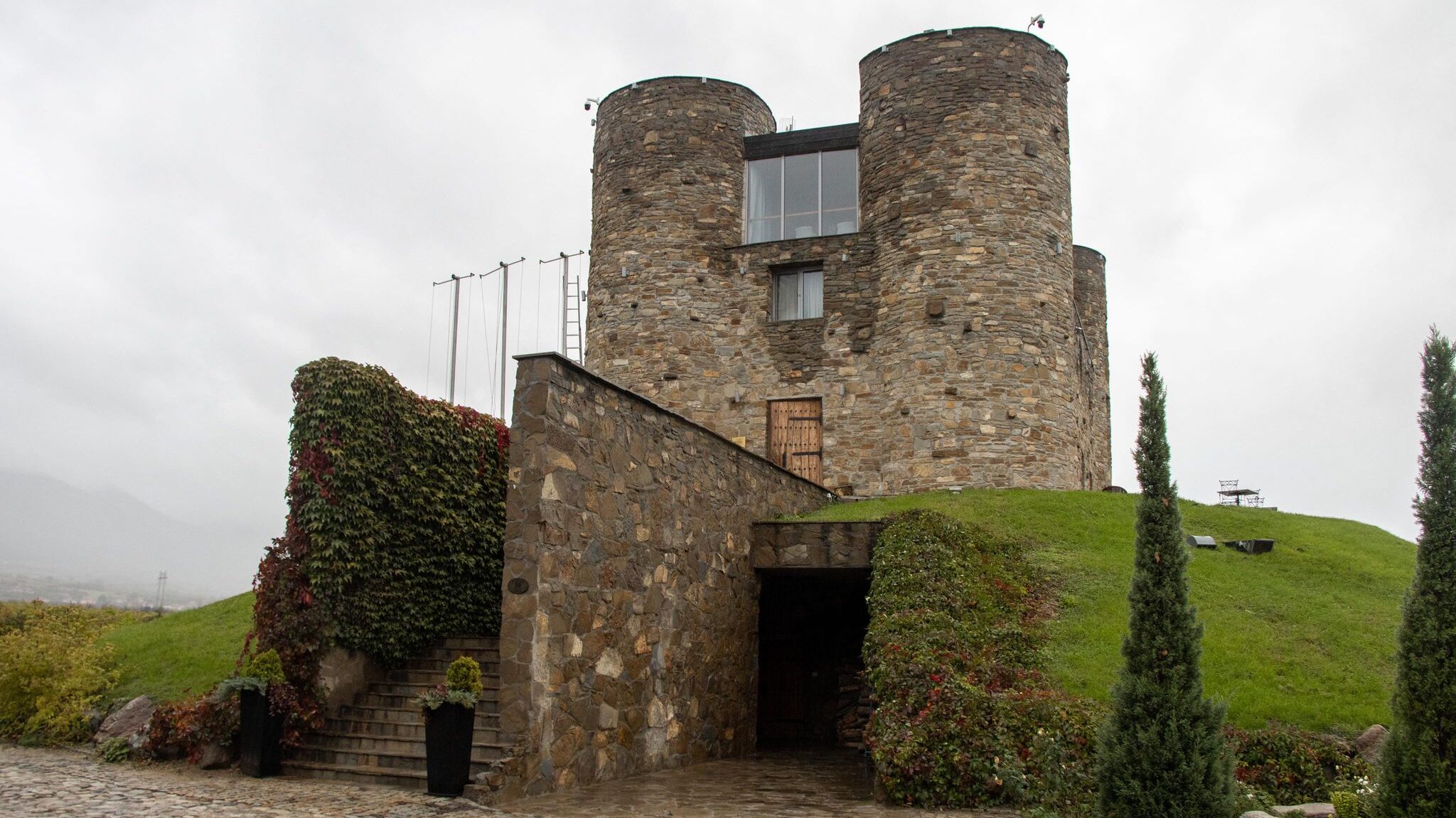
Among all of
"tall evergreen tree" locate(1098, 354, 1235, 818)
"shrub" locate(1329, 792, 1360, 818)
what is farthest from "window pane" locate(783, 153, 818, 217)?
"shrub" locate(1329, 792, 1360, 818)

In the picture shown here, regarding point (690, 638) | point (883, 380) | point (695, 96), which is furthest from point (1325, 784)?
point (695, 96)

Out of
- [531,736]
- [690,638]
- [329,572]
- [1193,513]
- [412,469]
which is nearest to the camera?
[531,736]

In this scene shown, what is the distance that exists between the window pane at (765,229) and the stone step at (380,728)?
49.9 feet

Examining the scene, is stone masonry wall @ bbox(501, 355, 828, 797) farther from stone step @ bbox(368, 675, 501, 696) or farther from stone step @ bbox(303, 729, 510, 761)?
stone step @ bbox(368, 675, 501, 696)

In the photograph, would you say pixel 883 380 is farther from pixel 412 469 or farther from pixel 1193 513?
pixel 412 469

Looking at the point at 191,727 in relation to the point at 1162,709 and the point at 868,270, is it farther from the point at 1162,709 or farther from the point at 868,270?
the point at 868,270

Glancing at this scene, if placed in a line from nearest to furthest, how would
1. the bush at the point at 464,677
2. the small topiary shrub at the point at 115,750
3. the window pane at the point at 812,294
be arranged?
the bush at the point at 464,677
the small topiary shrub at the point at 115,750
the window pane at the point at 812,294

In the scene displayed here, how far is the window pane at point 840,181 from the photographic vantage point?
22.8m

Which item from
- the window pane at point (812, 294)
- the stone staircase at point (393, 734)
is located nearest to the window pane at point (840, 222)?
the window pane at point (812, 294)

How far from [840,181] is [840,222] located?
→ 0.91 metres

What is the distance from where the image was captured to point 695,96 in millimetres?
23203

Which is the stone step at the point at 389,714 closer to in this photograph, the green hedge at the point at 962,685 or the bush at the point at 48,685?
the green hedge at the point at 962,685

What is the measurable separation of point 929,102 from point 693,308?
6.24 meters

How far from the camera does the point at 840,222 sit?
897 inches
